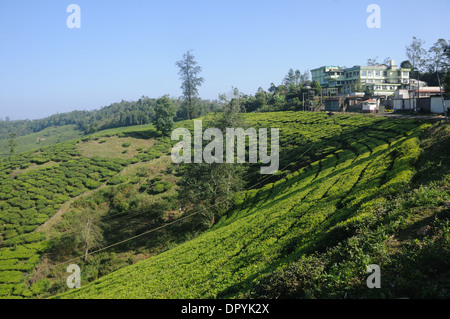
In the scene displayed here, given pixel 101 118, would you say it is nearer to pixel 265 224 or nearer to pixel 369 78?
pixel 369 78

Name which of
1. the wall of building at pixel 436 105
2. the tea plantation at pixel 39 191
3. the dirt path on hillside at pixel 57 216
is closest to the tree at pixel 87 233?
the tea plantation at pixel 39 191

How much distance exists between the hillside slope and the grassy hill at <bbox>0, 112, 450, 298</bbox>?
0.17 ft

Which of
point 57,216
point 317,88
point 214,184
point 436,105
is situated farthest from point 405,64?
point 57,216

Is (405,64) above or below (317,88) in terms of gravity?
above

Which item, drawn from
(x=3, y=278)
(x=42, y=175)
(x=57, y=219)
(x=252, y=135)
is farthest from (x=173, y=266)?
(x=42, y=175)

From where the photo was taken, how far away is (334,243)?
938 centimetres

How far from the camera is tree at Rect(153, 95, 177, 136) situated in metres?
61.6

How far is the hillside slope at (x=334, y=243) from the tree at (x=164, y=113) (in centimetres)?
4368

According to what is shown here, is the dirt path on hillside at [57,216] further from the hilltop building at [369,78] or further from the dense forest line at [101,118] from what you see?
the dense forest line at [101,118]

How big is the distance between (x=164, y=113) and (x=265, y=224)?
51558mm
